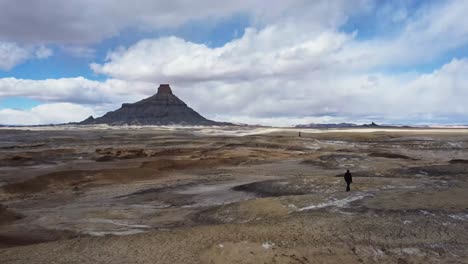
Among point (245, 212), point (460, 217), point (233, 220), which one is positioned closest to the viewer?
point (460, 217)

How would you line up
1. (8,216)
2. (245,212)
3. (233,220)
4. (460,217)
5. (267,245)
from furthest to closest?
(8,216) < (245,212) < (233,220) < (460,217) < (267,245)

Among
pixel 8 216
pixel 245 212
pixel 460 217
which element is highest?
pixel 460 217

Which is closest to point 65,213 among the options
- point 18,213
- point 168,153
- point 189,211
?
point 18,213

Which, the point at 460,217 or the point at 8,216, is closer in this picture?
the point at 460,217

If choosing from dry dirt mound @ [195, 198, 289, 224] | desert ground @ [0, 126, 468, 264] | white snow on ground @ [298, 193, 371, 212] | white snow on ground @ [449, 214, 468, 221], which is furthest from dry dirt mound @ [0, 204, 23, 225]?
white snow on ground @ [449, 214, 468, 221]

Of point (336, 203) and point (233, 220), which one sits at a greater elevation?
point (336, 203)

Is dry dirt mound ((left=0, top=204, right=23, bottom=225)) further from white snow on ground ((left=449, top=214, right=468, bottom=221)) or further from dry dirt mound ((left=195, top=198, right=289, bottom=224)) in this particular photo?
white snow on ground ((left=449, top=214, right=468, bottom=221))

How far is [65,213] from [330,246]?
12302 mm

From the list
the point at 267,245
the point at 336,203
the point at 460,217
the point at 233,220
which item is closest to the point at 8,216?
the point at 233,220

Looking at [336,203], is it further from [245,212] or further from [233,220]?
[233,220]

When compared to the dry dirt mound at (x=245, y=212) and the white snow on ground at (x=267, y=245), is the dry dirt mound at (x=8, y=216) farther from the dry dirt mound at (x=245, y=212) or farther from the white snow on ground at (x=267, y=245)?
the white snow on ground at (x=267, y=245)

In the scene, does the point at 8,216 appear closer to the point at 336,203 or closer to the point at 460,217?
the point at 336,203

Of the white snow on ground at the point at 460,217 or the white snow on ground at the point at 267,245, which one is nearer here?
the white snow on ground at the point at 267,245

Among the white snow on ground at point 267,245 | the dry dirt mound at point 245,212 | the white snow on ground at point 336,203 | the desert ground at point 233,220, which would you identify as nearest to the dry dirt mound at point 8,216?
the desert ground at point 233,220
